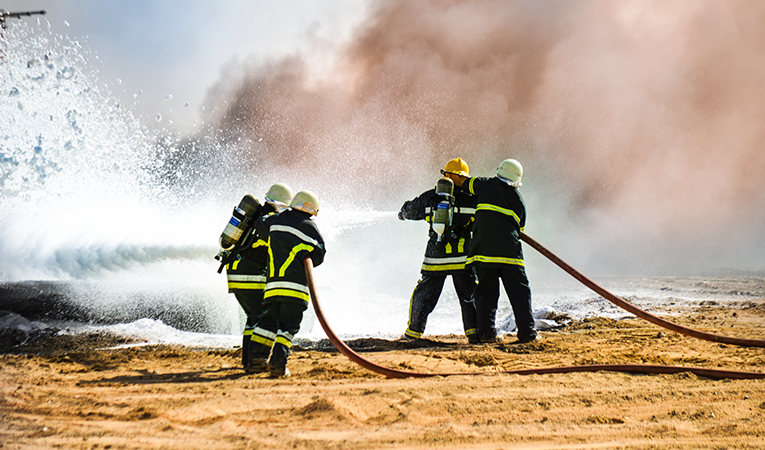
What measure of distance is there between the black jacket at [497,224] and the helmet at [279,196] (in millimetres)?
2185

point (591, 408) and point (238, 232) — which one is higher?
point (238, 232)

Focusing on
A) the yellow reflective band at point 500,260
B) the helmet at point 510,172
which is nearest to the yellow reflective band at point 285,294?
the yellow reflective band at point 500,260

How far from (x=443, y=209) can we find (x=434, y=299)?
114 centimetres

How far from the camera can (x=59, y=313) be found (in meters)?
6.90

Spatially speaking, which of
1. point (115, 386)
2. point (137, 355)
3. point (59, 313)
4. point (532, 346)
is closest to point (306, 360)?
point (115, 386)

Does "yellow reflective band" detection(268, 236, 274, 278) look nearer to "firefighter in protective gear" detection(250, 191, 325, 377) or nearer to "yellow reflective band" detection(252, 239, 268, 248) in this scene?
"firefighter in protective gear" detection(250, 191, 325, 377)

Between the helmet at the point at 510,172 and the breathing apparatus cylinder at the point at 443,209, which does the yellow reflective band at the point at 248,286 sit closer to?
the breathing apparatus cylinder at the point at 443,209

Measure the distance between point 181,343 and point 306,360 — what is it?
86.8 inches

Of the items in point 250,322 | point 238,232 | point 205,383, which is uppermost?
point 238,232

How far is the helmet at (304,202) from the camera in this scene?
420 centimetres

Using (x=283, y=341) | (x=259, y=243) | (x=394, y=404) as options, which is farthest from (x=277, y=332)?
(x=394, y=404)

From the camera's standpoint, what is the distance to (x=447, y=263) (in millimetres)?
5422

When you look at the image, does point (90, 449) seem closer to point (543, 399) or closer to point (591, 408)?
point (543, 399)

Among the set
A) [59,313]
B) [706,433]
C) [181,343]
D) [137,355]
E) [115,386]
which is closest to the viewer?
[706,433]
